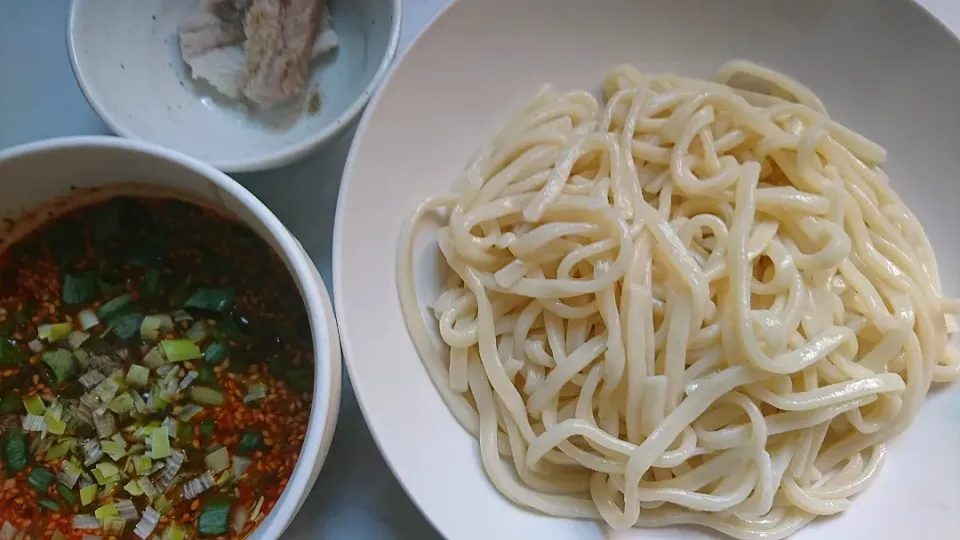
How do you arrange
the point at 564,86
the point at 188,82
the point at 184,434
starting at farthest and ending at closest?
the point at 188,82 → the point at 564,86 → the point at 184,434

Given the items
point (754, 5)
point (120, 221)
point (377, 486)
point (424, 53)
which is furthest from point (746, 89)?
point (120, 221)

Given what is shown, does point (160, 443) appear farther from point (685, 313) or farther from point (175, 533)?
point (685, 313)

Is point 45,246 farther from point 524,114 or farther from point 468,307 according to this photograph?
point 524,114

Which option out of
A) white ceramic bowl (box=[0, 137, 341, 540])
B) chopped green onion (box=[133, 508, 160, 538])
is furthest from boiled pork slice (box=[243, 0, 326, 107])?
chopped green onion (box=[133, 508, 160, 538])

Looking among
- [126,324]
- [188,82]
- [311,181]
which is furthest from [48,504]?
[188,82]

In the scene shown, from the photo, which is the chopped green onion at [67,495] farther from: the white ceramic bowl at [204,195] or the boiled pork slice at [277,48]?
the boiled pork slice at [277,48]

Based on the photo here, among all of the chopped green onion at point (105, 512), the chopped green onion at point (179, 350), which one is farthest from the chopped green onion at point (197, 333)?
the chopped green onion at point (105, 512)

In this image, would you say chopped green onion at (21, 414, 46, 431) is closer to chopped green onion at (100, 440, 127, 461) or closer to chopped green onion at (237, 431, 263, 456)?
chopped green onion at (100, 440, 127, 461)
